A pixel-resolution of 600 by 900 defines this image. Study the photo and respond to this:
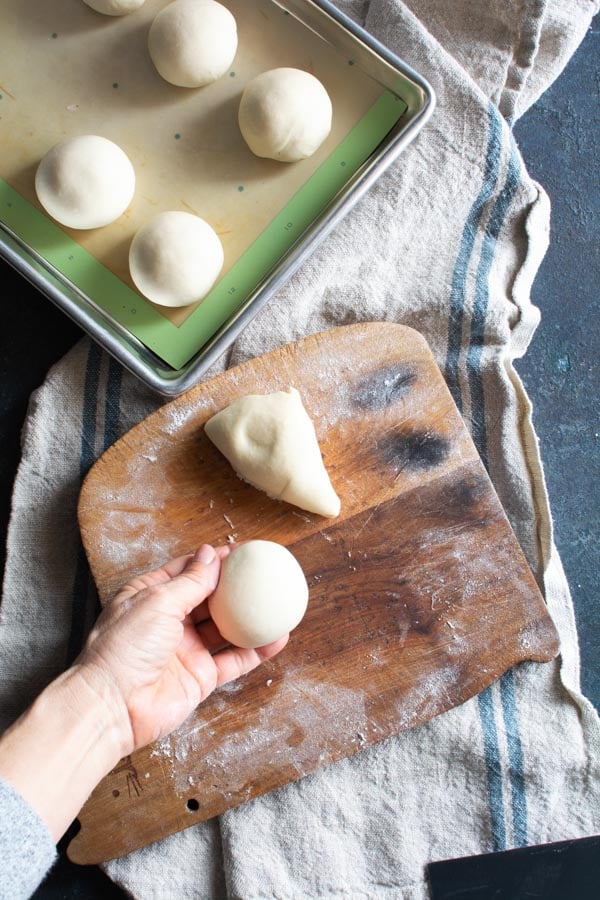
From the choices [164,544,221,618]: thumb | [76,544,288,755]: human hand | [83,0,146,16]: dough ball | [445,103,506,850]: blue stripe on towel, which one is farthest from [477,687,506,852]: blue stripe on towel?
[83,0,146,16]: dough ball

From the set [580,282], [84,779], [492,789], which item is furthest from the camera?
[580,282]

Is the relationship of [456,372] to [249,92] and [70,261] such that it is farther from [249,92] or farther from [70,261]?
[70,261]

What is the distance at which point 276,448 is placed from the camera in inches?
57.6

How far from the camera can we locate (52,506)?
5.29 ft

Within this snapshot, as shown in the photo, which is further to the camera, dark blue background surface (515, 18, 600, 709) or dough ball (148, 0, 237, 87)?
dark blue background surface (515, 18, 600, 709)

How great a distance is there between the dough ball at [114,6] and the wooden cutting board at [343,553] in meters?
0.74

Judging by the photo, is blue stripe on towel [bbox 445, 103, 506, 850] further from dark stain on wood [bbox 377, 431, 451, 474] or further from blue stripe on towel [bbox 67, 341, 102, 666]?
blue stripe on towel [bbox 67, 341, 102, 666]

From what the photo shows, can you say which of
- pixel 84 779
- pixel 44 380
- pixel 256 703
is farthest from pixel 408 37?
pixel 84 779

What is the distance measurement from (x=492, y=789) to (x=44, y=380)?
4.08 feet

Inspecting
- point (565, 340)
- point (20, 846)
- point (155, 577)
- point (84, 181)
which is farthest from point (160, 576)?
point (565, 340)

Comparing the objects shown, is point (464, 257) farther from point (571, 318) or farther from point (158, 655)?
point (158, 655)

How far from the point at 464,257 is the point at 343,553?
663mm

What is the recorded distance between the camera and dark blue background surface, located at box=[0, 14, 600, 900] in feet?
5.51

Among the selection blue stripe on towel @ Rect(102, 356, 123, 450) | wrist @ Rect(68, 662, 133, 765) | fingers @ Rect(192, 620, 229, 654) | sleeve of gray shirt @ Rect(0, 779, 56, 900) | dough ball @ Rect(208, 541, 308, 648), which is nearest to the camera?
sleeve of gray shirt @ Rect(0, 779, 56, 900)
